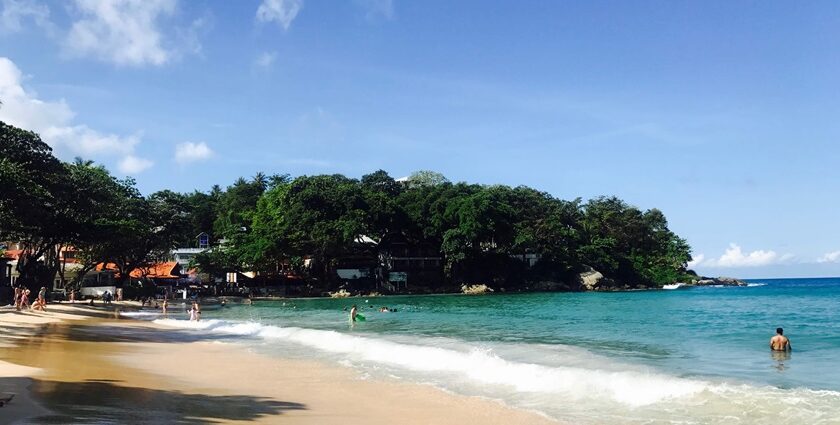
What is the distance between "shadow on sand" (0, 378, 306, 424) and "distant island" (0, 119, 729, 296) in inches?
1374

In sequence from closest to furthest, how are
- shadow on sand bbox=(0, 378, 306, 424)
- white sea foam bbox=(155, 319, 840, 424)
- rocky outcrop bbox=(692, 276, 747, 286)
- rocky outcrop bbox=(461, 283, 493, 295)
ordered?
shadow on sand bbox=(0, 378, 306, 424)
white sea foam bbox=(155, 319, 840, 424)
rocky outcrop bbox=(461, 283, 493, 295)
rocky outcrop bbox=(692, 276, 747, 286)

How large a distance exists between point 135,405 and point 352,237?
59.0 metres

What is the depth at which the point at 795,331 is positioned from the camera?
26188 mm

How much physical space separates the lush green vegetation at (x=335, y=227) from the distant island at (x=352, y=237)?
0.54 feet

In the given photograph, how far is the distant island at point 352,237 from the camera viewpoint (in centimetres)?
4925

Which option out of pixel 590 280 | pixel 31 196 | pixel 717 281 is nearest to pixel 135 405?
pixel 31 196

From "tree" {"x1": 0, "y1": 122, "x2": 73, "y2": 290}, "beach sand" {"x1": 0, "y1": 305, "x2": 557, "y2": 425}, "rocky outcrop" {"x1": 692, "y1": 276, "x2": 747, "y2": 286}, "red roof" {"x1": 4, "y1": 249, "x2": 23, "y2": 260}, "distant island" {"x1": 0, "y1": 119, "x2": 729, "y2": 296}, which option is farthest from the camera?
"rocky outcrop" {"x1": 692, "y1": 276, "x2": 747, "y2": 286}

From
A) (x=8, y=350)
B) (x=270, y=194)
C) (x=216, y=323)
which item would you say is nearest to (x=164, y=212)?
(x=270, y=194)

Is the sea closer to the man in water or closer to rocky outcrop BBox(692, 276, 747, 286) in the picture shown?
the man in water

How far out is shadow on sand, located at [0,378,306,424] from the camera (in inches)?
341

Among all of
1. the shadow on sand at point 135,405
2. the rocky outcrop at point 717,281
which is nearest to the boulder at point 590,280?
the rocky outcrop at point 717,281

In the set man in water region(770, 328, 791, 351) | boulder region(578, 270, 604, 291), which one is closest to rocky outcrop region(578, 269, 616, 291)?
boulder region(578, 270, 604, 291)

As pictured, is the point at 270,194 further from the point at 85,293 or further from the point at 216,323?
the point at 216,323

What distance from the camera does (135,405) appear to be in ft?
32.0
